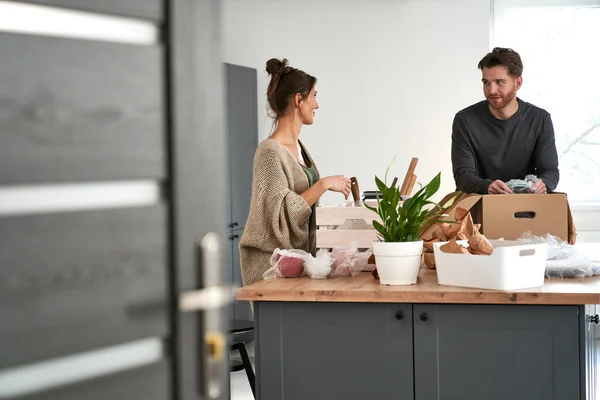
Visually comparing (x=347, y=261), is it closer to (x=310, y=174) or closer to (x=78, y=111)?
(x=310, y=174)

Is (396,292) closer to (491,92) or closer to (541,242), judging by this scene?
(541,242)

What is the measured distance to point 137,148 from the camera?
4.41ft

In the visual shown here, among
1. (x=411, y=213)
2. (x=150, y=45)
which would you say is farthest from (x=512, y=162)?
(x=150, y=45)

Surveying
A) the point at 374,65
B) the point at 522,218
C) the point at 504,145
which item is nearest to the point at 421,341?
the point at 522,218

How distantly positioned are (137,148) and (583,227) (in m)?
5.61

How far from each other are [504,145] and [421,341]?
186 cm

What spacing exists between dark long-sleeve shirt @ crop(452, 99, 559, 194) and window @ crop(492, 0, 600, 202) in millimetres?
2416

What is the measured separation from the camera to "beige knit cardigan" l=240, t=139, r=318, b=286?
3328mm

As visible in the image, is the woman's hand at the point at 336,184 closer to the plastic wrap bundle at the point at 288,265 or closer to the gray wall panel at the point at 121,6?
the plastic wrap bundle at the point at 288,265

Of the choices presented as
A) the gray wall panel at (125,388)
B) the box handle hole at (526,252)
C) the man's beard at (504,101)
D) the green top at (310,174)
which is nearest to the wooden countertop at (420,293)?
the box handle hole at (526,252)

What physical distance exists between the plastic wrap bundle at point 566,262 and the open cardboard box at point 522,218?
0.17 m

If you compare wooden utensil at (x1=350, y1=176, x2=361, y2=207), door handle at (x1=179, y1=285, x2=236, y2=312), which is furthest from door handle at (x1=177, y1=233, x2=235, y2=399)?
wooden utensil at (x1=350, y1=176, x2=361, y2=207)

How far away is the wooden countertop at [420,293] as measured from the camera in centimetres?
250

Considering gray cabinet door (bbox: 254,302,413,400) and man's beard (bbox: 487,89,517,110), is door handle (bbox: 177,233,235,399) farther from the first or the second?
man's beard (bbox: 487,89,517,110)
